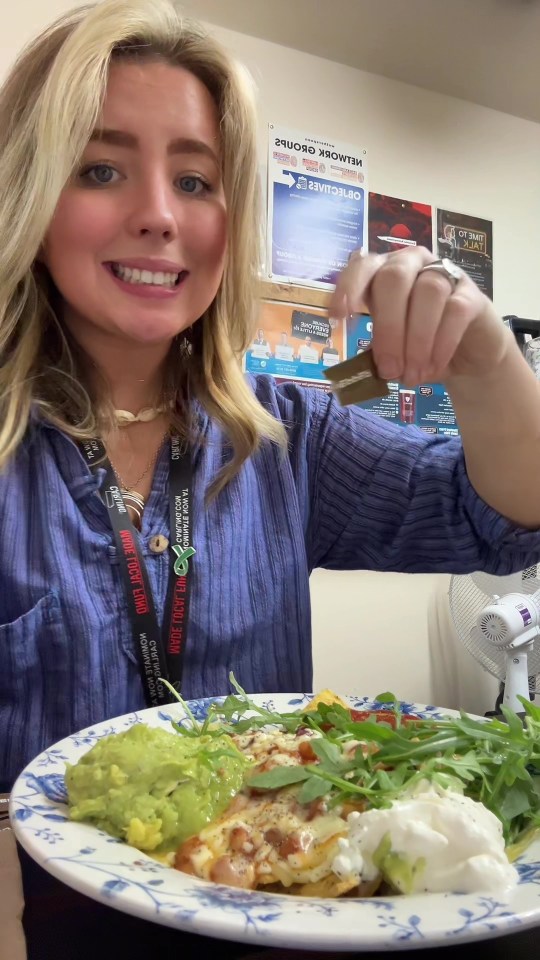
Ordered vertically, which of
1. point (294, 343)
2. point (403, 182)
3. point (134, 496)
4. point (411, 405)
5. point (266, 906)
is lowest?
point (266, 906)

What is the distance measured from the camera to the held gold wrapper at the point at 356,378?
669 mm

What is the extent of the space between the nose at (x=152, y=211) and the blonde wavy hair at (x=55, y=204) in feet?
0.30

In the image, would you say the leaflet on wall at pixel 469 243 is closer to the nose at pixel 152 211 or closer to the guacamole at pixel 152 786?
the nose at pixel 152 211

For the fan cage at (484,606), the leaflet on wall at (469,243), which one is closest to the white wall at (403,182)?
the leaflet on wall at (469,243)

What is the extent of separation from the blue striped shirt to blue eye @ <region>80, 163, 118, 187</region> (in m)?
0.32

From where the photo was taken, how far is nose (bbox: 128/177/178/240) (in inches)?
36.4

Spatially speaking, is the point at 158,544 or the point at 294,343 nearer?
the point at 158,544

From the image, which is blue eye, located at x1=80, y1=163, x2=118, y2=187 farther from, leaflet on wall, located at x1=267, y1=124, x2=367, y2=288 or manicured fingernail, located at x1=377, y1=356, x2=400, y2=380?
leaflet on wall, located at x1=267, y1=124, x2=367, y2=288

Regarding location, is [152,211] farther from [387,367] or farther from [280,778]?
[280,778]

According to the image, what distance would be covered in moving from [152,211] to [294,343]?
49.2 inches

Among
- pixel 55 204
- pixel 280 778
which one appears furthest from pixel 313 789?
pixel 55 204

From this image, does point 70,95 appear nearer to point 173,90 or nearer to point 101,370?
point 173,90

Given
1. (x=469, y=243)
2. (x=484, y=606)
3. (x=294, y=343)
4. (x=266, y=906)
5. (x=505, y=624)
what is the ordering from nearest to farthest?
(x=266, y=906), (x=505, y=624), (x=484, y=606), (x=294, y=343), (x=469, y=243)

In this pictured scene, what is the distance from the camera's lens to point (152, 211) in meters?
0.92
